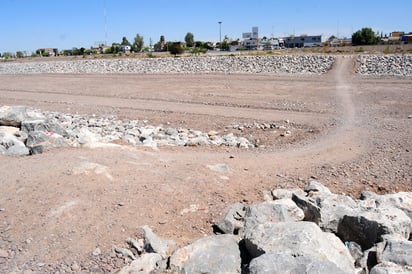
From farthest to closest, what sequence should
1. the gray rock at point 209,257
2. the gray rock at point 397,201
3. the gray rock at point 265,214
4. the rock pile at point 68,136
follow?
the rock pile at point 68,136, the gray rock at point 397,201, the gray rock at point 265,214, the gray rock at point 209,257

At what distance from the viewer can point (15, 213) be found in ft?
20.4

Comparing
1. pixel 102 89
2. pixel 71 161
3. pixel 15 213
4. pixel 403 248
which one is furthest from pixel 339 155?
pixel 102 89

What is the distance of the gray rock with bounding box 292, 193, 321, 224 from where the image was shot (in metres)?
6.05

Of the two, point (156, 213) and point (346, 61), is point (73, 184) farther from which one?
point (346, 61)

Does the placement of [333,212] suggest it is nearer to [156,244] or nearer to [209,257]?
[209,257]

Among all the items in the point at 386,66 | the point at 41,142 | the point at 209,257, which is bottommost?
the point at 209,257

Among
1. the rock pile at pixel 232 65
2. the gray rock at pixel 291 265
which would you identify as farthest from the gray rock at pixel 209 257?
the rock pile at pixel 232 65

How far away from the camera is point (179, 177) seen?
7695mm

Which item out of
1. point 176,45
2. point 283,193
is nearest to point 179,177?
point 283,193

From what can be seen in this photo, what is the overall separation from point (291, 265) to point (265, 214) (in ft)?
5.43

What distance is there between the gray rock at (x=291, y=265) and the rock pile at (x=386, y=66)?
29.8m

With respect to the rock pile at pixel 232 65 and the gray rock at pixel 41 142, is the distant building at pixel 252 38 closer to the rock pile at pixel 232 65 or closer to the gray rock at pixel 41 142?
the rock pile at pixel 232 65

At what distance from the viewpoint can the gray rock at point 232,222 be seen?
6105 mm

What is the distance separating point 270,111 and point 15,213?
1388 centimetres
